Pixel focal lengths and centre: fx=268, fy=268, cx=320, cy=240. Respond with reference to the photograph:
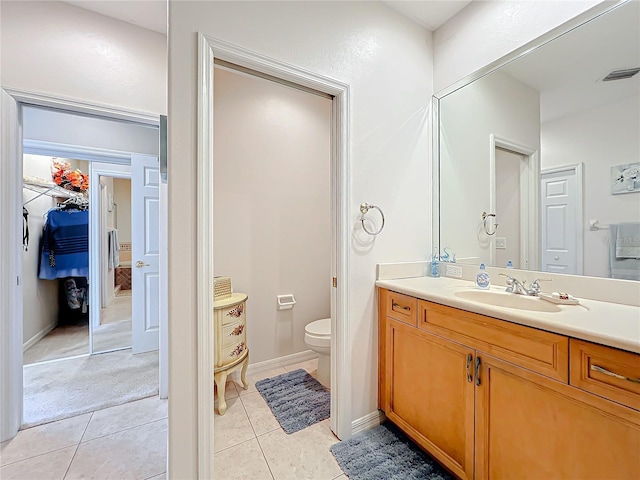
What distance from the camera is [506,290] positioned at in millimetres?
1461

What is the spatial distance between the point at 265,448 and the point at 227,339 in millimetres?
678

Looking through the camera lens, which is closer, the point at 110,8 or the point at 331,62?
the point at 331,62


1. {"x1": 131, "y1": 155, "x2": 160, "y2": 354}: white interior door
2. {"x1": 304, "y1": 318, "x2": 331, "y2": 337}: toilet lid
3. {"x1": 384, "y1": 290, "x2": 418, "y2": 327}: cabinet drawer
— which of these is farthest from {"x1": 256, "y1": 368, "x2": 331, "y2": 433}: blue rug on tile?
{"x1": 131, "y1": 155, "x2": 160, "y2": 354}: white interior door

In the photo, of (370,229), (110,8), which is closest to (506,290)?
(370,229)

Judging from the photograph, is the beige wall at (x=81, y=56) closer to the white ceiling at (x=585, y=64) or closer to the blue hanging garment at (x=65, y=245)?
the blue hanging garment at (x=65, y=245)

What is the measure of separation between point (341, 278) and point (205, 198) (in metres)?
0.84

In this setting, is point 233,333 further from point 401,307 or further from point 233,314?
→ point 401,307

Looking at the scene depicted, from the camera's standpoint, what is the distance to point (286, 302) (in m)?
2.50

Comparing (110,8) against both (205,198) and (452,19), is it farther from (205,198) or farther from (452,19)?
(452,19)

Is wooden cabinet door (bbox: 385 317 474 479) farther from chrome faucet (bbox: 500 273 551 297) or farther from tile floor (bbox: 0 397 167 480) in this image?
tile floor (bbox: 0 397 167 480)

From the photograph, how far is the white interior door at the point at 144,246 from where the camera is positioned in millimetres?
2445

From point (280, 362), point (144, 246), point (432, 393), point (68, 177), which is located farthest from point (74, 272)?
point (432, 393)

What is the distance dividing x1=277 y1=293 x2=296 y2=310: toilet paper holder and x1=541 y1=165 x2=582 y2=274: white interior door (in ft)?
6.12

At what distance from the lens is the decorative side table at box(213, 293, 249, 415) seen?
5.84 ft
